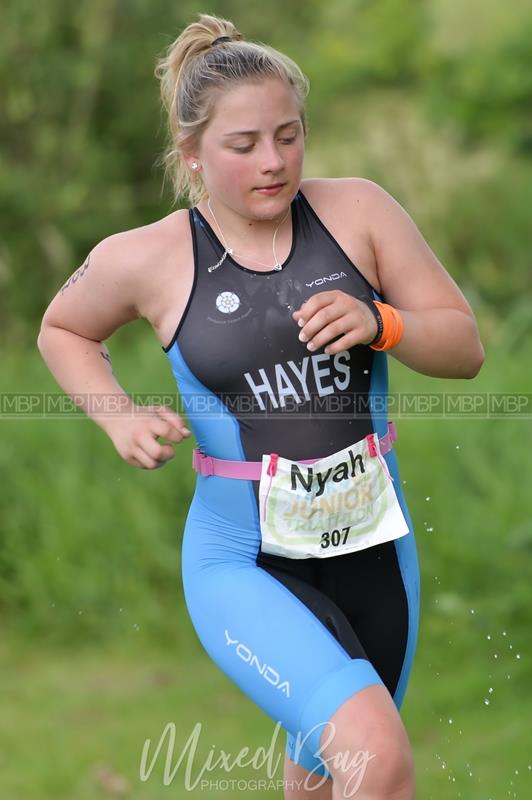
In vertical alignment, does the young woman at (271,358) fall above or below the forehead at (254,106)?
below

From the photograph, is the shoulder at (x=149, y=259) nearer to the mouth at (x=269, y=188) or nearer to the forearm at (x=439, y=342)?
the mouth at (x=269, y=188)

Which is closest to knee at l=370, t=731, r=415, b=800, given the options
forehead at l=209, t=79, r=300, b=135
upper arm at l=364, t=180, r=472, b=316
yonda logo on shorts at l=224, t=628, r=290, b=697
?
yonda logo on shorts at l=224, t=628, r=290, b=697

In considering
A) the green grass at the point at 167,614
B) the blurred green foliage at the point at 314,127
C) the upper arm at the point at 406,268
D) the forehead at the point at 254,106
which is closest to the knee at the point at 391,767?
the upper arm at the point at 406,268

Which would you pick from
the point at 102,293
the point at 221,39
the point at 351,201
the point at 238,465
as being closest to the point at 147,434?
the point at 238,465

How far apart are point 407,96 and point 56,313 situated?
9445 millimetres

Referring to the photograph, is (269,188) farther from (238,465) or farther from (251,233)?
(238,465)

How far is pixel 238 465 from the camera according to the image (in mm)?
3104

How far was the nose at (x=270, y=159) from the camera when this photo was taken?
2871mm

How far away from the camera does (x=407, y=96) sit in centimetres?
1210

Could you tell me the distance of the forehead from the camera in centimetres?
291

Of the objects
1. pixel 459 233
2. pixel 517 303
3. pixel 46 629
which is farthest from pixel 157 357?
pixel 459 233

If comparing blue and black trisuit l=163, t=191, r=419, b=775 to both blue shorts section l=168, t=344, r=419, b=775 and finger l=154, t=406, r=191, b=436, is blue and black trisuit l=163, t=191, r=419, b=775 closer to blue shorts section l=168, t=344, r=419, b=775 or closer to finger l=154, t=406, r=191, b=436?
blue shorts section l=168, t=344, r=419, b=775

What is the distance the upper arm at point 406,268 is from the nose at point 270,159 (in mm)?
291

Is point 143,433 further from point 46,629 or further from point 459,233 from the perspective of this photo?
point 459,233
